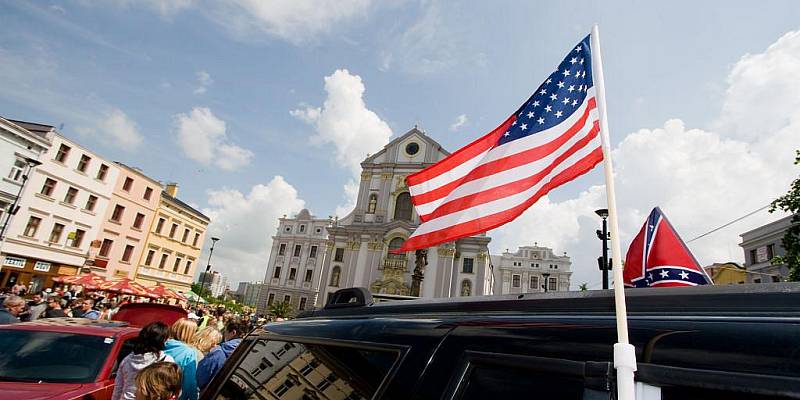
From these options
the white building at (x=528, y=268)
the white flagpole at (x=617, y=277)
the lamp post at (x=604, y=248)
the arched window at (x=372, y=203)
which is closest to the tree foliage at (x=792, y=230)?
the lamp post at (x=604, y=248)

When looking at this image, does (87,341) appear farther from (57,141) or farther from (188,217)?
(188,217)

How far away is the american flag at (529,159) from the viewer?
2.84 m

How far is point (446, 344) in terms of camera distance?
51.2 inches

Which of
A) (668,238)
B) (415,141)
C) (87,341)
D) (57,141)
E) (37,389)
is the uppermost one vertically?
(415,141)

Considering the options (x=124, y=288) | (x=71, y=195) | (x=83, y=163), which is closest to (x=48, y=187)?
(x=71, y=195)

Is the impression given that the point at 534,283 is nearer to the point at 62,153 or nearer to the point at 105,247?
the point at 105,247

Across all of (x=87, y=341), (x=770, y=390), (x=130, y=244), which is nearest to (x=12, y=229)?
(x=130, y=244)

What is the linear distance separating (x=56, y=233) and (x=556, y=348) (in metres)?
32.1

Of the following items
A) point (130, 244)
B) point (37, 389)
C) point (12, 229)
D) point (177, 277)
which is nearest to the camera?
point (37, 389)

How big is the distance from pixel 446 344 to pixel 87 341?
4782 millimetres

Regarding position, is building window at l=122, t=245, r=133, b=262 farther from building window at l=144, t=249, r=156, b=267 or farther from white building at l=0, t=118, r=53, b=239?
white building at l=0, t=118, r=53, b=239

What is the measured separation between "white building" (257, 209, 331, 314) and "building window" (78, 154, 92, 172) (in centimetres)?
2978

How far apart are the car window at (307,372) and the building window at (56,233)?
30.1 meters

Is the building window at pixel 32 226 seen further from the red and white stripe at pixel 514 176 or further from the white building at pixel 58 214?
the red and white stripe at pixel 514 176
